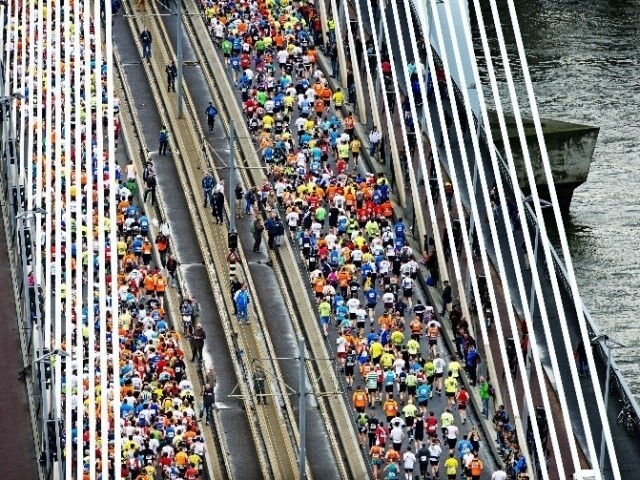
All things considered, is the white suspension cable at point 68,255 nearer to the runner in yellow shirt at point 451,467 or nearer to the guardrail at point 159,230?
the guardrail at point 159,230

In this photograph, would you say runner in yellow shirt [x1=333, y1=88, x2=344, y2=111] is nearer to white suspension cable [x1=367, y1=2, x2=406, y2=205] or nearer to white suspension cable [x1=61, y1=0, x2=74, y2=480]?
white suspension cable [x1=367, y1=2, x2=406, y2=205]

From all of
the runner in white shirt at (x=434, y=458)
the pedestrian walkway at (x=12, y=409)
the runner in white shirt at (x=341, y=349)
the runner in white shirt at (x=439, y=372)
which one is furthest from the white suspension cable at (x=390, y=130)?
the runner in white shirt at (x=434, y=458)

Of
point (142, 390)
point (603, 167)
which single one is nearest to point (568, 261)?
point (142, 390)

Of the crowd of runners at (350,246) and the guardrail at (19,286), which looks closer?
the crowd of runners at (350,246)

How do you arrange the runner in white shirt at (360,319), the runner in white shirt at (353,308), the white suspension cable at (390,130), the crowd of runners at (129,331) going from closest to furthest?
the crowd of runners at (129,331), the runner in white shirt at (360,319), the runner in white shirt at (353,308), the white suspension cable at (390,130)

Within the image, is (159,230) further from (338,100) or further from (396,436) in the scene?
(396,436)

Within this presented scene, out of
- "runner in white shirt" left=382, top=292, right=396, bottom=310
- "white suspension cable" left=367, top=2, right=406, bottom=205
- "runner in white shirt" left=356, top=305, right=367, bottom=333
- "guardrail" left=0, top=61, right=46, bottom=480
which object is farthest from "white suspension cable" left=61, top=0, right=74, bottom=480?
"white suspension cable" left=367, top=2, right=406, bottom=205

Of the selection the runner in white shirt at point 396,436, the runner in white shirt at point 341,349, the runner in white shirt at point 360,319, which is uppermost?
the runner in white shirt at point 360,319
